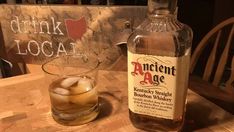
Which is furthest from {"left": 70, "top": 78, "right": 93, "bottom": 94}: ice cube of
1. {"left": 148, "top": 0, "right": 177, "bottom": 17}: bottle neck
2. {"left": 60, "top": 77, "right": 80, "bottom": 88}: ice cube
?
{"left": 148, "top": 0, "right": 177, "bottom": 17}: bottle neck

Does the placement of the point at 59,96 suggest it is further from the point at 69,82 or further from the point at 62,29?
the point at 62,29

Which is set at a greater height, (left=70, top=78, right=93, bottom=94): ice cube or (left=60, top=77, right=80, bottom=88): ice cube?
(left=60, top=77, right=80, bottom=88): ice cube

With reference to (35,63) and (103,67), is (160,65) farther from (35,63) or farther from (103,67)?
(35,63)

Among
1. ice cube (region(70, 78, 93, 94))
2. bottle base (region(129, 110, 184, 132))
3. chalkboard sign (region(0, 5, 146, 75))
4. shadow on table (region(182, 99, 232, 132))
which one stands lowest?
shadow on table (region(182, 99, 232, 132))

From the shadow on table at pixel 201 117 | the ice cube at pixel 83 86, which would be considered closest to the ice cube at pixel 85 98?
the ice cube at pixel 83 86

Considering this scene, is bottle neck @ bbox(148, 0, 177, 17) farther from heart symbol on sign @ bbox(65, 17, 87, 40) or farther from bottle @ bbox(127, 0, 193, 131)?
heart symbol on sign @ bbox(65, 17, 87, 40)

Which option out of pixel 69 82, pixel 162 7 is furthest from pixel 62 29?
pixel 162 7

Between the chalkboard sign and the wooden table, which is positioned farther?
the chalkboard sign
